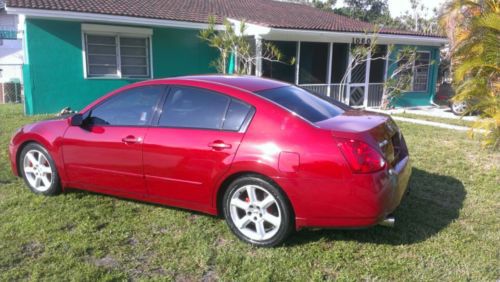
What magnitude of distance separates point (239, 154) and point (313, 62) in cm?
1252

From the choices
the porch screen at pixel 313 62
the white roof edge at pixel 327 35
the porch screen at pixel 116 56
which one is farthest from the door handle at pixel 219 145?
the porch screen at pixel 313 62

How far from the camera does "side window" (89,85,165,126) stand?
14.1ft

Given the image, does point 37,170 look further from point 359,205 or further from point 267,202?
point 359,205

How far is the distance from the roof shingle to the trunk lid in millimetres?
8882

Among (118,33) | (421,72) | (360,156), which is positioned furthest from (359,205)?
(421,72)

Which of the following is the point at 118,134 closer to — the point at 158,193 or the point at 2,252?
the point at 158,193

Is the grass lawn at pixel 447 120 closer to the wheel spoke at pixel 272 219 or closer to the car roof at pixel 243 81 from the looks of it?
the car roof at pixel 243 81

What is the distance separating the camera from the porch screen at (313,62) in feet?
50.2

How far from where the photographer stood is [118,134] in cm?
432

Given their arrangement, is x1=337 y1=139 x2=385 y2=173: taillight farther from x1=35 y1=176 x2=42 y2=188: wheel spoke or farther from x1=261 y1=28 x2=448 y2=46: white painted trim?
x1=261 y1=28 x2=448 y2=46: white painted trim

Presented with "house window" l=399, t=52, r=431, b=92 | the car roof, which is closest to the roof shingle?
"house window" l=399, t=52, r=431, b=92

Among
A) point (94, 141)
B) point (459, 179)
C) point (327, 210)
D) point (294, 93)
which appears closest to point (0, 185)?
point (94, 141)

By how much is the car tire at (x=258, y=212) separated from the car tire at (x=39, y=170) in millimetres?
2239

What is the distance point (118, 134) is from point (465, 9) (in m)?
8.65
